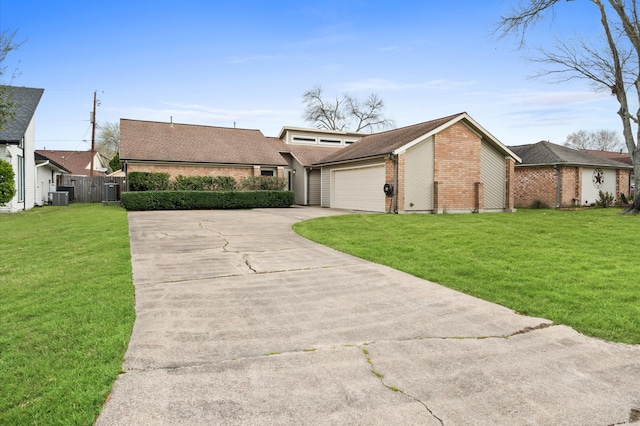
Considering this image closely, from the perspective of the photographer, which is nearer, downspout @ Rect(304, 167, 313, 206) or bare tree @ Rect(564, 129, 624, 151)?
downspout @ Rect(304, 167, 313, 206)

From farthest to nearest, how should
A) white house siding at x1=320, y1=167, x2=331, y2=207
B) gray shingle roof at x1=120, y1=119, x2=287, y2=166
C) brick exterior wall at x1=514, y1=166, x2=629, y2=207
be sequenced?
white house siding at x1=320, y1=167, x2=331, y2=207
gray shingle roof at x1=120, y1=119, x2=287, y2=166
brick exterior wall at x1=514, y1=166, x2=629, y2=207

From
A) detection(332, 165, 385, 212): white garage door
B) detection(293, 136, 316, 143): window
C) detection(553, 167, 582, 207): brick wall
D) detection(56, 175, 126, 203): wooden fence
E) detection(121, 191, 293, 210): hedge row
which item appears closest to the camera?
detection(332, 165, 385, 212): white garage door

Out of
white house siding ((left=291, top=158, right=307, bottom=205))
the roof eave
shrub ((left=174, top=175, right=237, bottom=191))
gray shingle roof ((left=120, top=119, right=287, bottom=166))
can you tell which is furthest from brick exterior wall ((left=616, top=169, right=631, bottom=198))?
shrub ((left=174, top=175, right=237, bottom=191))

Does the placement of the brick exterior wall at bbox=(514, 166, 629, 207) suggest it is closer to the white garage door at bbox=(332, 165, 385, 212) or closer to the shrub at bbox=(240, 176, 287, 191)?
the white garage door at bbox=(332, 165, 385, 212)

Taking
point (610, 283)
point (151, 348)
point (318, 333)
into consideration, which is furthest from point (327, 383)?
point (610, 283)

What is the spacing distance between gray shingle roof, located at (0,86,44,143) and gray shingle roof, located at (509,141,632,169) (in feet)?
86.0

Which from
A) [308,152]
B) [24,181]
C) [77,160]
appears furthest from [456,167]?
[77,160]

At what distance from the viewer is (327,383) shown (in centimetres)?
273

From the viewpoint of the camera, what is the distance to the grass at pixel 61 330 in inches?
95.2

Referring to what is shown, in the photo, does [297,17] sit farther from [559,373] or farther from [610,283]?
[559,373]

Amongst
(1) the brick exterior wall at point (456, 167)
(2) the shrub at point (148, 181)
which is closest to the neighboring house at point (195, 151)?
(2) the shrub at point (148, 181)

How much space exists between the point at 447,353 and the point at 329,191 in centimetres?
1938

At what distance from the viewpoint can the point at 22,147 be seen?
19.4m

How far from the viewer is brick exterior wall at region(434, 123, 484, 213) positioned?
58.6 ft
